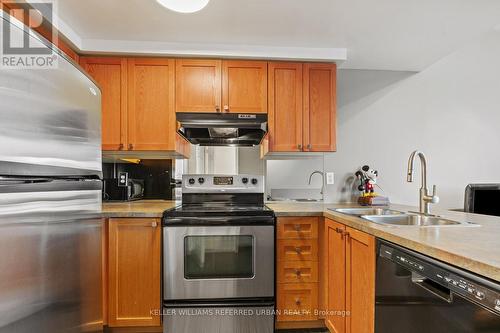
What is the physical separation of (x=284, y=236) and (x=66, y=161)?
1402mm

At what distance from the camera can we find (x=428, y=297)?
2.95 ft

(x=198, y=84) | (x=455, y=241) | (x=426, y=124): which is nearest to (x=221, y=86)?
(x=198, y=84)

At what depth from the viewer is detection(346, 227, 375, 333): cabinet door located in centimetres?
123

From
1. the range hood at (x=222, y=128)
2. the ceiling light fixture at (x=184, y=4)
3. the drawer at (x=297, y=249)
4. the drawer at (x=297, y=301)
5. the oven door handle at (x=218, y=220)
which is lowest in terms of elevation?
the drawer at (x=297, y=301)

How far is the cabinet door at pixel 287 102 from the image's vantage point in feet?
7.47

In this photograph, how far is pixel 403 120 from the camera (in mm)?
2680

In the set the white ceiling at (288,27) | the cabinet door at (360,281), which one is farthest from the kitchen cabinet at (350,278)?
the white ceiling at (288,27)

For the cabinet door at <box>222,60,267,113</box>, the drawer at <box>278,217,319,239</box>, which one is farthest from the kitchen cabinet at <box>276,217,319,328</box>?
the cabinet door at <box>222,60,267,113</box>

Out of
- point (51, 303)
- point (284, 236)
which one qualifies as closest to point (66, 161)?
point (51, 303)

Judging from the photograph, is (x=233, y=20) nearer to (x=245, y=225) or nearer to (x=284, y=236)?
(x=245, y=225)

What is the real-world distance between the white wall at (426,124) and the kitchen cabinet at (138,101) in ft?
5.15

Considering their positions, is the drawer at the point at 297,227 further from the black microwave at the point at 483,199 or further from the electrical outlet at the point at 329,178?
the black microwave at the point at 483,199

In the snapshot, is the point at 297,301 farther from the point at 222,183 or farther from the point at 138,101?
the point at 138,101

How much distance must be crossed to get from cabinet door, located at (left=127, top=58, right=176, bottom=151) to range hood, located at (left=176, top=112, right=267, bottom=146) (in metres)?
0.17
